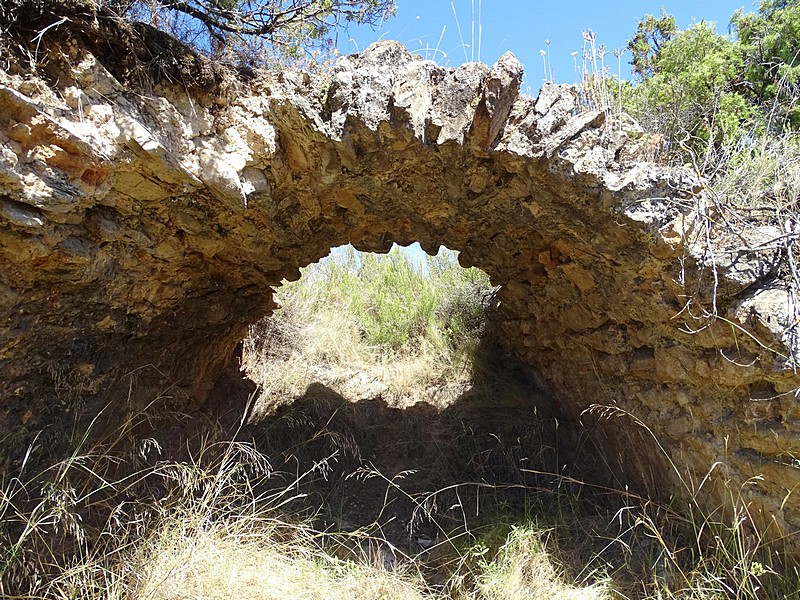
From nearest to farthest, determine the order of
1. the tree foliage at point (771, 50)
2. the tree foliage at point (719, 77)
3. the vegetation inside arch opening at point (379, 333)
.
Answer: the tree foliage at point (719, 77) → the tree foliage at point (771, 50) → the vegetation inside arch opening at point (379, 333)

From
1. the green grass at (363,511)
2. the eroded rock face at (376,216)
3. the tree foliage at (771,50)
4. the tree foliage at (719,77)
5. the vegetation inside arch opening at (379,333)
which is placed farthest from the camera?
the vegetation inside arch opening at (379,333)

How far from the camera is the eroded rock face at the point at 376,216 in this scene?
2.17 metres

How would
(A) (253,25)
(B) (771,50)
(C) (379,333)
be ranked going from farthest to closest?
(C) (379,333), (B) (771,50), (A) (253,25)

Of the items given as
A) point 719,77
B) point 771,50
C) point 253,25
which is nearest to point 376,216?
point 253,25

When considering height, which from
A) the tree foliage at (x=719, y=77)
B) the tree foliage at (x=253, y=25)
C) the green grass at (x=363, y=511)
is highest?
the tree foliage at (x=719, y=77)

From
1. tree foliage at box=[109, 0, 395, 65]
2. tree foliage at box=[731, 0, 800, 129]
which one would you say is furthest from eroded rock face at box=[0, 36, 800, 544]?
tree foliage at box=[731, 0, 800, 129]

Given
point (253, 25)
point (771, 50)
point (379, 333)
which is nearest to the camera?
point (253, 25)

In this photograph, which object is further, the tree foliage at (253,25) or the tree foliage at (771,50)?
the tree foliage at (771,50)

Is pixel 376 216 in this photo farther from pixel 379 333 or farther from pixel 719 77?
pixel 379 333

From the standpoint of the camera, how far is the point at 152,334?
320 centimetres

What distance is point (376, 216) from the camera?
314 centimetres

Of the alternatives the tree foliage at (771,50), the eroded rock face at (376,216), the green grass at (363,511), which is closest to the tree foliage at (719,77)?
the tree foliage at (771,50)

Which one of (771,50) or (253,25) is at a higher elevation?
(771,50)

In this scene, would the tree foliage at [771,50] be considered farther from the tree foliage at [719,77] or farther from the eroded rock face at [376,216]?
the eroded rock face at [376,216]
